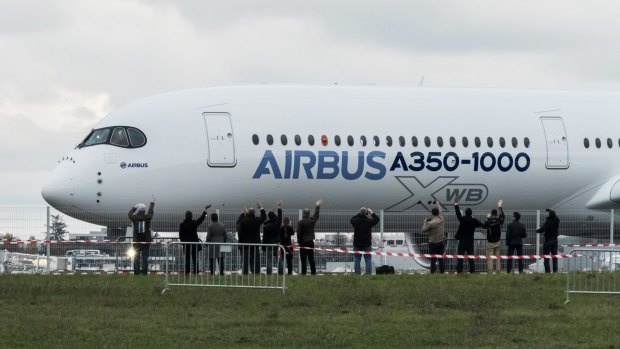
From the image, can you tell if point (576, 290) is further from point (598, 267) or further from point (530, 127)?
point (530, 127)

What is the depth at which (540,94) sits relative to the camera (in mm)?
41844

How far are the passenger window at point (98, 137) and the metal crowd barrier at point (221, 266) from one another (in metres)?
7.42

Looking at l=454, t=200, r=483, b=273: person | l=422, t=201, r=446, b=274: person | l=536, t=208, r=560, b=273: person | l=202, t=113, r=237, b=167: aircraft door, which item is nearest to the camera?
l=422, t=201, r=446, b=274: person

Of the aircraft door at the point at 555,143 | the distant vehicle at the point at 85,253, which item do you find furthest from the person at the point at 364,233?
the aircraft door at the point at 555,143

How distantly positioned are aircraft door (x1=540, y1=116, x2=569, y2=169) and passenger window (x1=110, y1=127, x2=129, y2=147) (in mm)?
11673

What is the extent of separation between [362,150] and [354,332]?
697 inches

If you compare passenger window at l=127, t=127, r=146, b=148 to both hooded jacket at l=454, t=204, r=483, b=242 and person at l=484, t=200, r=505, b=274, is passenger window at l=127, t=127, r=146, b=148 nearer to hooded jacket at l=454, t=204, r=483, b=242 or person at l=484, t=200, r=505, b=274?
hooded jacket at l=454, t=204, r=483, b=242

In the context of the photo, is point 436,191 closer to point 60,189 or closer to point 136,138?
point 136,138

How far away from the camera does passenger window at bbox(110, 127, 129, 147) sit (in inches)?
1451

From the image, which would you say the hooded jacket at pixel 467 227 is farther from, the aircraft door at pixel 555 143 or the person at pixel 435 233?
the aircraft door at pixel 555 143

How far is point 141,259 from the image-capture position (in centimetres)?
3366

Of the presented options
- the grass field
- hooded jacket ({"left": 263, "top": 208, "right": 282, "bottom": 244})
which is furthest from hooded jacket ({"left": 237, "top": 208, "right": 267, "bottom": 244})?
the grass field

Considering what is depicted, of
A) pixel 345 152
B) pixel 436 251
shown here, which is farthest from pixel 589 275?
pixel 345 152

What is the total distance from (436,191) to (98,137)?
29.8ft
